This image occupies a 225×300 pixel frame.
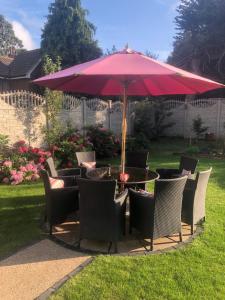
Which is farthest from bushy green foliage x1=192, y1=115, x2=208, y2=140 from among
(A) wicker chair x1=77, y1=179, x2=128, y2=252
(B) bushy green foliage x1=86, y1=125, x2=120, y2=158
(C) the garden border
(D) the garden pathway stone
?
(D) the garden pathway stone

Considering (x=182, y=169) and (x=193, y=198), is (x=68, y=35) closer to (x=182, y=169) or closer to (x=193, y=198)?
(x=182, y=169)

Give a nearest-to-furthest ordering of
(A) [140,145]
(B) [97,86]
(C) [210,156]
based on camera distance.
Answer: (B) [97,86] → (C) [210,156] → (A) [140,145]

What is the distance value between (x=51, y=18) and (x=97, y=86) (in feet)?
62.4

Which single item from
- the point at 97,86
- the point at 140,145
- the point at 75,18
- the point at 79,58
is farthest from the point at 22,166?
the point at 75,18

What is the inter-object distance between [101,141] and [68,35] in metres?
13.4

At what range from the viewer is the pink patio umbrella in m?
3.31

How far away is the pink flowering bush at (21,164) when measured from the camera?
7.10 meters

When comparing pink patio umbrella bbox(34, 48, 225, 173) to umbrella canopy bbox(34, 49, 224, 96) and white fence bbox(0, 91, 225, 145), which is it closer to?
umbrella canopy bbox(34, 49, 224, 96)

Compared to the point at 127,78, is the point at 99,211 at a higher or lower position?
lower

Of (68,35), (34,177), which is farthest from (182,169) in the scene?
(68,35)

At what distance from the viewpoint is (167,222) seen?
386cm

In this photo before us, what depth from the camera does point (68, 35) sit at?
2133 cm

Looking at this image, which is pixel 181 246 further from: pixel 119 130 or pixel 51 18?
pixel 51 18

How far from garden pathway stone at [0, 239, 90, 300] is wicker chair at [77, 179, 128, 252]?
1.07 ft
